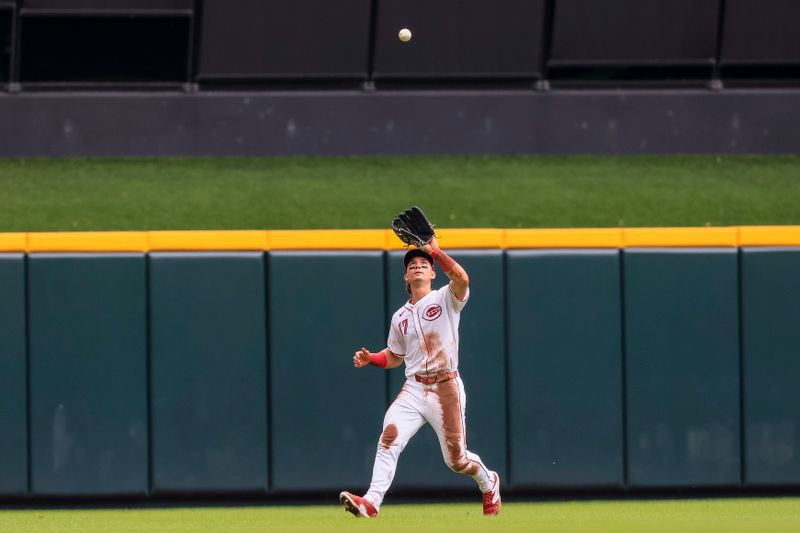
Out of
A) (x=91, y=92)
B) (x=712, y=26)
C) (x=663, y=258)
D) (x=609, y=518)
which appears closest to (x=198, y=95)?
(x=91, y=92)

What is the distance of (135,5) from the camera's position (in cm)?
1459

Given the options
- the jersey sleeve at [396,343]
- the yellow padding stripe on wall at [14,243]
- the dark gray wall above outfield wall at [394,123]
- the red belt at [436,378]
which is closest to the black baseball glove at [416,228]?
the jersey sleeve at [396,343]

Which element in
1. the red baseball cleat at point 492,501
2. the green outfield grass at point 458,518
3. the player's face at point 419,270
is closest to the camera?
the green outfield grass at point 458,518

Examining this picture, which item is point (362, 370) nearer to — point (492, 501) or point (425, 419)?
point (425, 419)

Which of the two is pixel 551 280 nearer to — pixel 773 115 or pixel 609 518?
pixel 609 518

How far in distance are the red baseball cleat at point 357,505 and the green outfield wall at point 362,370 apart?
1629 millimetres

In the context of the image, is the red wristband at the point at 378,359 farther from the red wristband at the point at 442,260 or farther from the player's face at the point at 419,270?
the red wristband at the point at 442,260

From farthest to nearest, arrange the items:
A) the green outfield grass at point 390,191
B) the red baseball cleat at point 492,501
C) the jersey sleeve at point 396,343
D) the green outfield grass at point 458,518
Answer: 1. the green outfield grass at point 390,191
2. the red baseball cleat at point 492,501
3. the jersey sleeve at point 396,343
4. the green outfield grass at point 458,518

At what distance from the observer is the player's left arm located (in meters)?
7.13

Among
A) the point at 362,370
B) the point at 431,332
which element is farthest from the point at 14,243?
the point at 431,332

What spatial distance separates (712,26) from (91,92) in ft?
22.6

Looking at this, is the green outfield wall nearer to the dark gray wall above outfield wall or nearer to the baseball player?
the baseball player

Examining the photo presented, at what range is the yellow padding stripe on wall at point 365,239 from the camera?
→ 29.3 feet

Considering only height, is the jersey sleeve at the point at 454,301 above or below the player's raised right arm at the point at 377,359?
above
